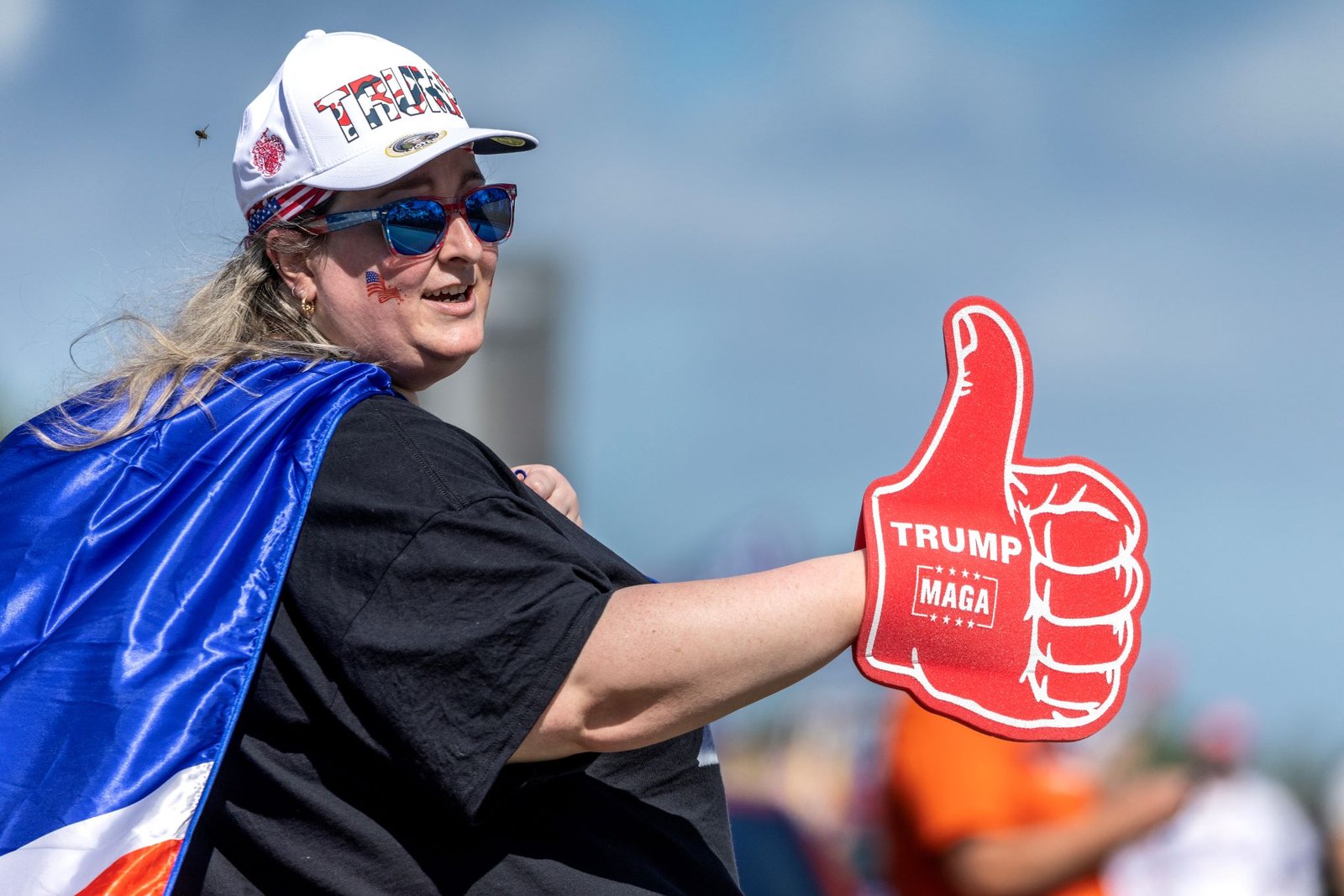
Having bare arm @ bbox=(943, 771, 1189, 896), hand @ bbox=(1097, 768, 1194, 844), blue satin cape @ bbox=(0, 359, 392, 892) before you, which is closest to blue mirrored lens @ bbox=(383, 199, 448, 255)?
blue satin cape @ bbox=(0, 359, 392, 892)

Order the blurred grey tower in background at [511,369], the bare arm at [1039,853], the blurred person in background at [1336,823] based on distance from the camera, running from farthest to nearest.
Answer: the blurred grey tower in background at [511,369] → the blurred person in background at [1336,823] → the bare arm at [1039,853]

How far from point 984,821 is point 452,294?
1.80 m

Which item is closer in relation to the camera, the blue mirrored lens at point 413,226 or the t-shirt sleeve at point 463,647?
the t-shirt sleeve at point 463,647

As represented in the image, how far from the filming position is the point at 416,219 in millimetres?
1924

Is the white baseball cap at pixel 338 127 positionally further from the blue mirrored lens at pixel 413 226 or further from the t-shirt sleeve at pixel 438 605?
the t-shirt sleeve at pixel 438 605

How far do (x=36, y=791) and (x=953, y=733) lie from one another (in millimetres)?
2057

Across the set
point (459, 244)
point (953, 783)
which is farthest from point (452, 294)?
point (953, 783)

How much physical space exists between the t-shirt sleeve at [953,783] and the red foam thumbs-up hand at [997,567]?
4.90 feet

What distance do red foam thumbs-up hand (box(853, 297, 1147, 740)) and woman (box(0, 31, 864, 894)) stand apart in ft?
0.22

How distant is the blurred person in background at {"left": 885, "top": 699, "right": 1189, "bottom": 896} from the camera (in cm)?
309

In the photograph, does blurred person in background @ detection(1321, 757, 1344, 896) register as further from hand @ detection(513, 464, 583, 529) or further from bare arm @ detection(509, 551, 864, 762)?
bare arm @ detection(509, 551, 864, 762)

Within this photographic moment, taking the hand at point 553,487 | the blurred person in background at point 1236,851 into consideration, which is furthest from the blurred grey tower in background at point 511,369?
the hand at point 553,487

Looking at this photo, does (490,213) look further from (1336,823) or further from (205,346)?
(1336,823)

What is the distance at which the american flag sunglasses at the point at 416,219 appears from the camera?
6.28 ft
